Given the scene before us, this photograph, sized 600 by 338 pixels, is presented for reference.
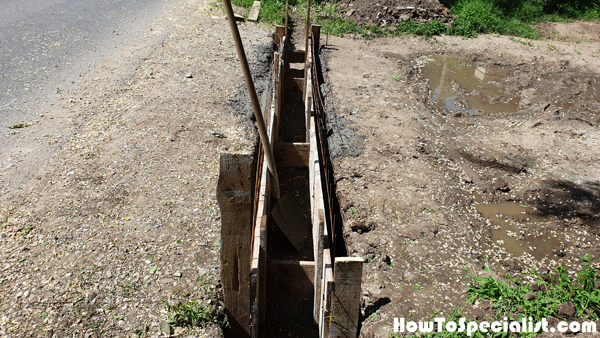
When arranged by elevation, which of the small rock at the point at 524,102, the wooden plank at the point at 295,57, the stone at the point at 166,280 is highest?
the wooden plank at the point at 295,57

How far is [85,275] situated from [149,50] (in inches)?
288

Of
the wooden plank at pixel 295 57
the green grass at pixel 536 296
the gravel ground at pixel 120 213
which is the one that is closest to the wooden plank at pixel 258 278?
the gravel ground at pixel 120 213

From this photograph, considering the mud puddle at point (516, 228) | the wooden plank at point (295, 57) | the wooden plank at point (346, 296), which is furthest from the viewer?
the wooden plank at point (295, 57)

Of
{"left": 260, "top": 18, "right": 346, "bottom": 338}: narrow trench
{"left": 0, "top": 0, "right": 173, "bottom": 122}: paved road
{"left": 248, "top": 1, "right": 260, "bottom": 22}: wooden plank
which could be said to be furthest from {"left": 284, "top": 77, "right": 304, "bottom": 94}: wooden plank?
{"left": 248, "top": 1, "right": 260, "bottom": 22}: wooden plank

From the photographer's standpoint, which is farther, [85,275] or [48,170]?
[48,170]

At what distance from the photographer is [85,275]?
393 centimetres

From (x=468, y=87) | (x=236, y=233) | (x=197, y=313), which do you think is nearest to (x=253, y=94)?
(x=236, y=233)

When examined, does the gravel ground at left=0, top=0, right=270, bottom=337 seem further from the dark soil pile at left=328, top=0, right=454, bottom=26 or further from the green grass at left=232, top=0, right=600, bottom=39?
the dark soil pile at left=328, top=0, right=454, bottom=26

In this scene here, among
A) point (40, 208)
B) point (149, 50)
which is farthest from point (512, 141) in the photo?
point (149, 50)

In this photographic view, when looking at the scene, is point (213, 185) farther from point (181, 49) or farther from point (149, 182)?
point (181, 49)

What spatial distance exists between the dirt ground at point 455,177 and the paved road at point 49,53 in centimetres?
477

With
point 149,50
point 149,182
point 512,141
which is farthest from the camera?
point 149,50

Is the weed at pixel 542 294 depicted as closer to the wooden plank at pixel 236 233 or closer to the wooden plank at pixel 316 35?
the wooden plank at pixel 236 233

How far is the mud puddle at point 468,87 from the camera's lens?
8867 millimetres
